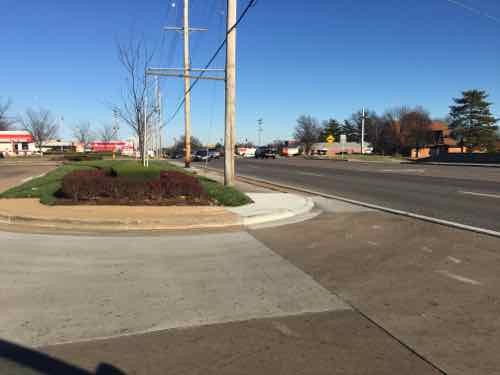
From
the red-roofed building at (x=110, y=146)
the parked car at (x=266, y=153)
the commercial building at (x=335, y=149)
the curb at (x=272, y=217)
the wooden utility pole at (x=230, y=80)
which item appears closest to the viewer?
the curb at (x=272, y=217)

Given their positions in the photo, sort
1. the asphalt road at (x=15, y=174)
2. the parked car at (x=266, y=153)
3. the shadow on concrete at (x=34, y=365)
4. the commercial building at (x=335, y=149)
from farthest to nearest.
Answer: the commercial building at (x=335, y=149)
the parked car at (x=266, y=153)
the asphalt road at (x=15, y=174)
the shadow on concrete at (x=34, y=365)

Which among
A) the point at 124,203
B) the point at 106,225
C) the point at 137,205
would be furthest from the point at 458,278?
the point at 124,203

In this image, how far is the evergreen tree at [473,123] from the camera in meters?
66.7

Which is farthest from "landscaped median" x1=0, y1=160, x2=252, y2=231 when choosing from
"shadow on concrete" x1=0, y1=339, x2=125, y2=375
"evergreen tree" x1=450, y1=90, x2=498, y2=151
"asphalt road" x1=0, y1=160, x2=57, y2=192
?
"evergreen tree" x1=450, y1=90, x2=498, y2=151

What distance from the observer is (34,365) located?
113 inches

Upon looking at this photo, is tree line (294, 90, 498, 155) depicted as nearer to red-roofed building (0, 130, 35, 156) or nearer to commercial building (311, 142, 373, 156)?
commercial building (311, 142, 373, 156)

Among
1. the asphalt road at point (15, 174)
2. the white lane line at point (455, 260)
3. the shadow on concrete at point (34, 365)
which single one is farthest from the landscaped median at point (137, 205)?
the asphalt road at point (15, 174)

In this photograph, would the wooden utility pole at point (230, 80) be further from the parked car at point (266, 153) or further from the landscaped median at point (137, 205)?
the parked car at point (266, 153)

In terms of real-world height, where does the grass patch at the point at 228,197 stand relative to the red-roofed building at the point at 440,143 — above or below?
below

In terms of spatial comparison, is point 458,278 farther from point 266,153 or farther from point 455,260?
point 266,153

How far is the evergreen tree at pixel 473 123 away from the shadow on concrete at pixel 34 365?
7588 cm

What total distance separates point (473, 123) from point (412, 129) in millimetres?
16981

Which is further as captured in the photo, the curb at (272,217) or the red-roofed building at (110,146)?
the red-roofed building at (110,146)

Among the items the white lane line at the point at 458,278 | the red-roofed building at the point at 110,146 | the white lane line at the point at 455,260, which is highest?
the red-roofed building at the point at 110,146
